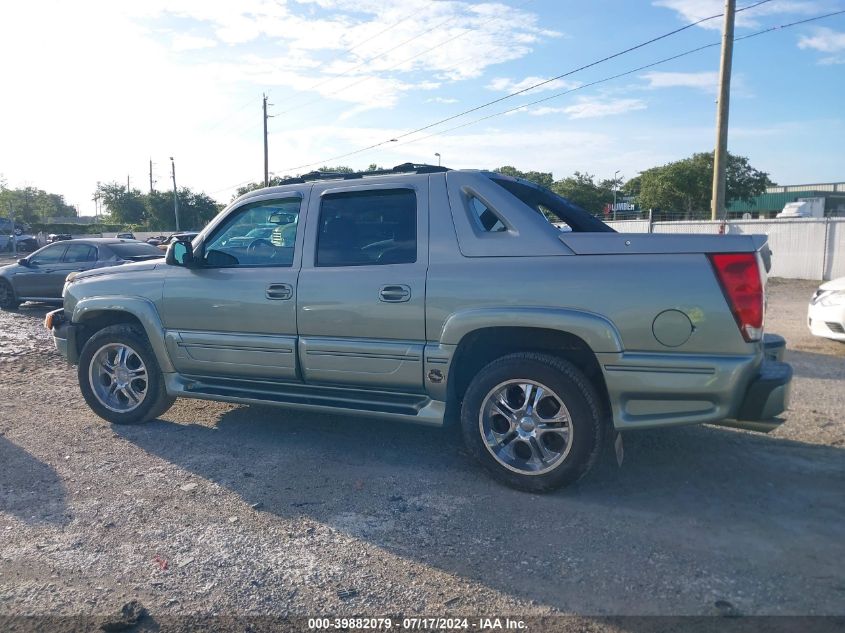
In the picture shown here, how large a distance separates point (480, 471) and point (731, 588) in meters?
1.82

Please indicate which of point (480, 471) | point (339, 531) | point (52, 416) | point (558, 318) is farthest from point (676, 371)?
point (52, 416)

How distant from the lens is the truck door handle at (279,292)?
192 inches

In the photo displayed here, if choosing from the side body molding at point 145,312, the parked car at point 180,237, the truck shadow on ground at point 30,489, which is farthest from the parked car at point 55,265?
the truck shadow on ground at point 30,489

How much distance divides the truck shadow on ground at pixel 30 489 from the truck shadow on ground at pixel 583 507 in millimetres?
721

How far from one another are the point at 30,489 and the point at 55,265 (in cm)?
1138

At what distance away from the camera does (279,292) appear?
16.1ft

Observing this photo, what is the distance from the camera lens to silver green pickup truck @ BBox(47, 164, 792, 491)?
378 centimetres

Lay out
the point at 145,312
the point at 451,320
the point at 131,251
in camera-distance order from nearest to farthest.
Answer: the point at 451,320
the point at 145,312
the point at 131,251

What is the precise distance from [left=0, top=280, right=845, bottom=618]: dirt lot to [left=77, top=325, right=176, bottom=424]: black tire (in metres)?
0.16

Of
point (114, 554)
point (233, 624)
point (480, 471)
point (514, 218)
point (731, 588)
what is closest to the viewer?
point (233, 624)

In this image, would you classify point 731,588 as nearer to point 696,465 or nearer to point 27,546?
point 696,465

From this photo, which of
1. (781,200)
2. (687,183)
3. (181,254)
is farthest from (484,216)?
(781,200)

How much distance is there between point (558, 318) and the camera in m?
3.97

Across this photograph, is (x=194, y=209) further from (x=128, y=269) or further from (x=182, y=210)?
(x=128, y=269)
